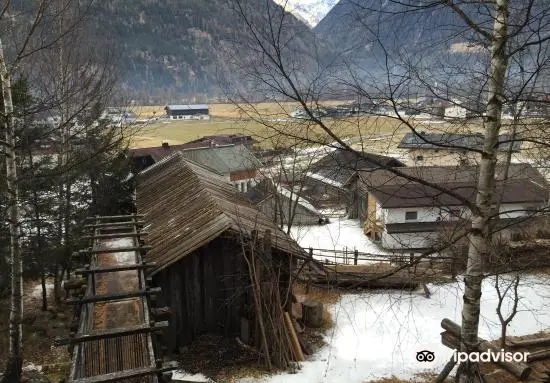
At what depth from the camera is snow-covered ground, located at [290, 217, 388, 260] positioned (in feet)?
97.1

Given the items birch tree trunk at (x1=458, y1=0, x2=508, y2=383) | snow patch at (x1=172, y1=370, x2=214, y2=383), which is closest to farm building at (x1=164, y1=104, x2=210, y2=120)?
snow patch at (x1=172, y1=370, x2=214, y2=383)

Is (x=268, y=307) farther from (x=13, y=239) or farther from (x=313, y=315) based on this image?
(x=13, y=239)

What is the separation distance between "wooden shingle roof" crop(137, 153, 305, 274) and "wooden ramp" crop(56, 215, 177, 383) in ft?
7.33

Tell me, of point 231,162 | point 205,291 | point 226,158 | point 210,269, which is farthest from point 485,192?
point 226,158

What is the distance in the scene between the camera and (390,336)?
13516 millimetres

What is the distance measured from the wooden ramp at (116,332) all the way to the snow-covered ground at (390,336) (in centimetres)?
449

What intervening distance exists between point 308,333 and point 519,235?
1466 centimetres

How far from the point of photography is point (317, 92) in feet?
15.4

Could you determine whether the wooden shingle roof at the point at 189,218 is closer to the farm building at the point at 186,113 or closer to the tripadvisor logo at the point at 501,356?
the tripadvisor logo at the point at 501,356

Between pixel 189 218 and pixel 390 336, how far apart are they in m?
7.22

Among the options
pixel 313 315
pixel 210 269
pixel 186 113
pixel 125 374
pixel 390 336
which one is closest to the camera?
pixel 125 374

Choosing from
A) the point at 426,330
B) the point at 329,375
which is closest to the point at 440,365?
the point at 426,330

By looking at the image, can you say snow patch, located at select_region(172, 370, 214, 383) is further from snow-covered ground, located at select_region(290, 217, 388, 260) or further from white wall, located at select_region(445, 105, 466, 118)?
snow-covered ground, located at select_region(290, 217, 388, 260)

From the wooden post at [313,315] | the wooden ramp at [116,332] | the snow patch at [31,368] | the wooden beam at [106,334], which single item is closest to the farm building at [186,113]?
the wooden post at [313,315]
